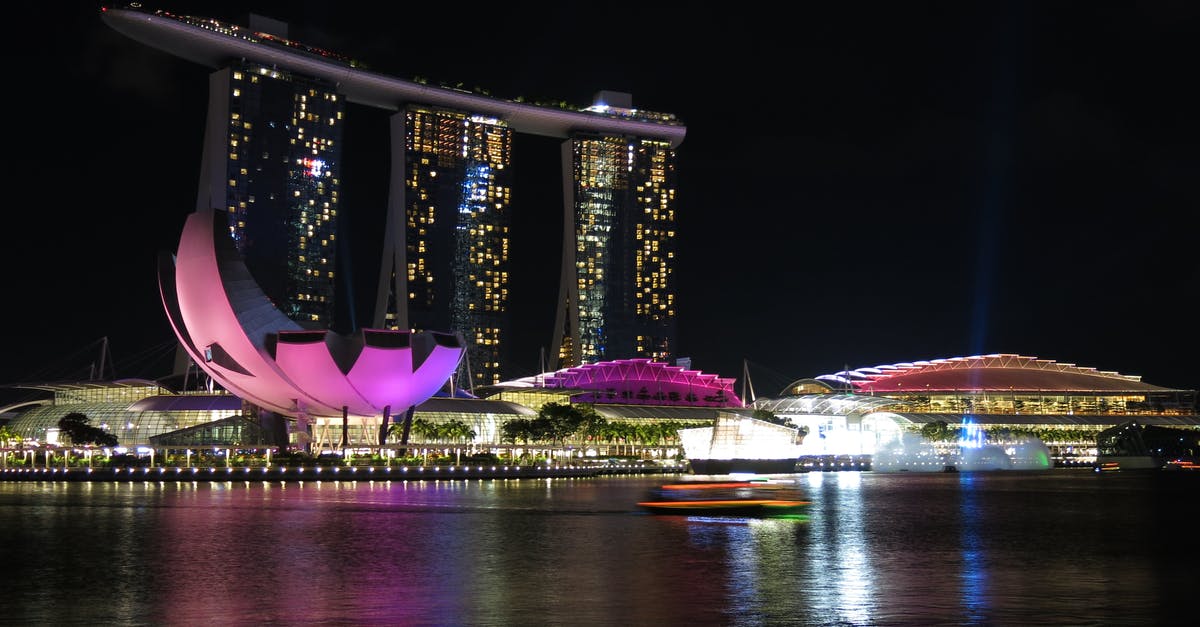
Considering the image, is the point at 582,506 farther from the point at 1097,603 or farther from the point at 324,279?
the point at 324,279

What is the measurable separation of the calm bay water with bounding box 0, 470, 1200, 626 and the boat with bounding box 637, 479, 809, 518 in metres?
0.94

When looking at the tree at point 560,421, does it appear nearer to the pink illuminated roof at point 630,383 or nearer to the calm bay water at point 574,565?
the pink illuminated roof at point 630,383

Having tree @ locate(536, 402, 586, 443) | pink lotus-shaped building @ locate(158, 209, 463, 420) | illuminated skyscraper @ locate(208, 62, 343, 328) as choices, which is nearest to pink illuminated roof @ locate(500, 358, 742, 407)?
illuminated skyscraper @ locate(208, 62, 343, 328)

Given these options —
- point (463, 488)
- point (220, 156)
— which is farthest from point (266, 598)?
point (220, 156)

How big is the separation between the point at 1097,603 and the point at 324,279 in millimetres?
164717

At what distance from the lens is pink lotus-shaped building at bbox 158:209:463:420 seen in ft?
324

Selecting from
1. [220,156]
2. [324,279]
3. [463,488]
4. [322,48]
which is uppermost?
[322,48]

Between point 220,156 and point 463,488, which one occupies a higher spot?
point 220,156

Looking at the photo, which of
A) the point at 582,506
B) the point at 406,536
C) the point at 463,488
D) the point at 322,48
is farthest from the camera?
the point at 322,48

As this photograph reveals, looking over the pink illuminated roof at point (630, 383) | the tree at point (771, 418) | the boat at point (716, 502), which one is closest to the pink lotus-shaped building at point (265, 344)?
the boat at point (716, 502)

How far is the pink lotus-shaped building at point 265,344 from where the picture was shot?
98.8 m

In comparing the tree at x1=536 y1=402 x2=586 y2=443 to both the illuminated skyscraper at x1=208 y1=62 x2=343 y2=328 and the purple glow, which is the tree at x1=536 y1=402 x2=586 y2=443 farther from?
the illuminated skyscraper at x1=208 y1=62 x2=343 y2=328

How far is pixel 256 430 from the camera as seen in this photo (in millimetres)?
125312

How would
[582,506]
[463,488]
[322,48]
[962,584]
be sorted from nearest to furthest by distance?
[962,584]
[582,506]
[463,488]
[322,48]
